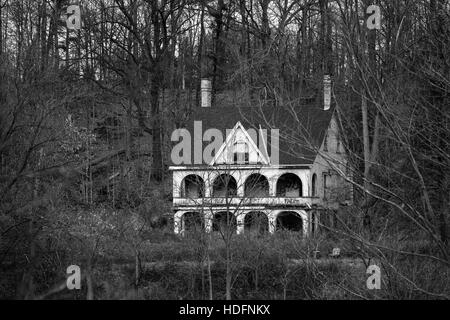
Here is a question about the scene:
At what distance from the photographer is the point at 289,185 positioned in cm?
3922

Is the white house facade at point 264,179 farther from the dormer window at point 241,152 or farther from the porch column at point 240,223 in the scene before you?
the porch column at point 240,223

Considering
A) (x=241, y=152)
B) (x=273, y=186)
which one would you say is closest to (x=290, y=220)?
(x=273, y=186)

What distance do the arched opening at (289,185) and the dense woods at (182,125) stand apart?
3542mm

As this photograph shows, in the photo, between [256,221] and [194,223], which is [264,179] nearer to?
[256,221]

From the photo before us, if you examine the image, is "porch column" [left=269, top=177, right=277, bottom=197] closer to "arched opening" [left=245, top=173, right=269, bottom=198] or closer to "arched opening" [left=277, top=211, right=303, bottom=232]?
"arched opening" [left=245, top=173, right=269, bottom=198]

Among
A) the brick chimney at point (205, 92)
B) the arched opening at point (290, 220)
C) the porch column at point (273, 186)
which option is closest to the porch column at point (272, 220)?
the arched opening at point (290, 220)

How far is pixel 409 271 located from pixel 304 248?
28.0ft

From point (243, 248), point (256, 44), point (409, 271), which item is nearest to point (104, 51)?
point (256, 44)

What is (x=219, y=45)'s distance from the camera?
4922 centimetres

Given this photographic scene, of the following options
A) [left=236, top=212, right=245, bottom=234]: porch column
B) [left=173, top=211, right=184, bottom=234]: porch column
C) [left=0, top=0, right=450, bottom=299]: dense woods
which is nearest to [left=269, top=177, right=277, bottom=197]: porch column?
[left=236, top=212, right=245, bottom=234]: porch column

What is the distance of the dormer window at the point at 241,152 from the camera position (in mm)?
37531

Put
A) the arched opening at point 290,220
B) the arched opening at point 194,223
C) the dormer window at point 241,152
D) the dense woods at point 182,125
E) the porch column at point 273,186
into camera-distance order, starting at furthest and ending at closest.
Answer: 1. the dormer window at point 241,152
2. the porch column at point 273,186
3. the arched opening at point 290,220
4. the arched opening at point 194,223
5. the dense woods at point 182,125
